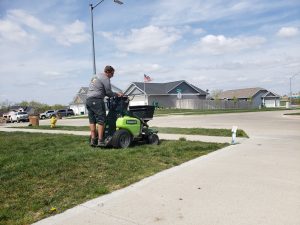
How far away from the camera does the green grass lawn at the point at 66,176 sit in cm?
418

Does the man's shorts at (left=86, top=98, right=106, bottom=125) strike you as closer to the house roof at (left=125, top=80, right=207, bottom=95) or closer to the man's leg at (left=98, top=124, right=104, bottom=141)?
the man's leg at (left=98, top=124, right=104, bottom=141)

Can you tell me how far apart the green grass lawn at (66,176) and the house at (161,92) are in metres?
49.6

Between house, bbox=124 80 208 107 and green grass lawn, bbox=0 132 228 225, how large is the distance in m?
49.6

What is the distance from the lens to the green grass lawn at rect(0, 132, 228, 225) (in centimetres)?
418

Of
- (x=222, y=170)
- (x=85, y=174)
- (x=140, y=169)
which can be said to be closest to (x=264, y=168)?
(x=222, y=170)

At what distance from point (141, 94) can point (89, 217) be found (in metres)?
54.7

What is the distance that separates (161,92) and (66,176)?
55326 mm

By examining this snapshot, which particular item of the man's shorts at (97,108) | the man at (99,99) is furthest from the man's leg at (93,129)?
the man's shorts at (97,108)

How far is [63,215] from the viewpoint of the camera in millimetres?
3955

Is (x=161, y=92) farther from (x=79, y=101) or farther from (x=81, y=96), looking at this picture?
(x=79, y=101)

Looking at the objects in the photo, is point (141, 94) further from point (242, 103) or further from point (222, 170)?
point (222, 170)

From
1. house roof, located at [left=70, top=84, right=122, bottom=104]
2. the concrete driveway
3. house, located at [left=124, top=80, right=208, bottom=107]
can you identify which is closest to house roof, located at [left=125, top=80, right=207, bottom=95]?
house, located at [left=124, top=80, right=208, bottom=107]

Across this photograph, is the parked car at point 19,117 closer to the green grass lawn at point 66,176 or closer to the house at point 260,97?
the green grass lawn at point 66,176

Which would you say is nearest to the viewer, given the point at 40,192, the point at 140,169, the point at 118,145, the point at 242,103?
the point at 40,192
